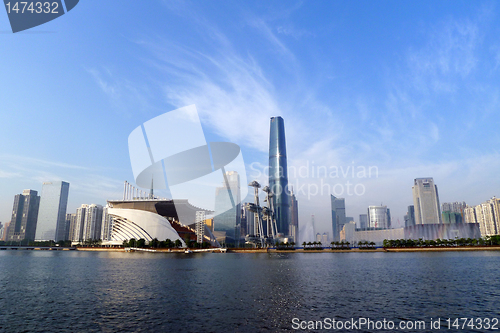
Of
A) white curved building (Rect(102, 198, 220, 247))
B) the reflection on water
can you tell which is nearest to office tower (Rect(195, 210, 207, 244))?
white curved building (Rect(102, 198, 220, 247))

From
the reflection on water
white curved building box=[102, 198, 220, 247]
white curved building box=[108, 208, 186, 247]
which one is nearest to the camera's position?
the reflection on water

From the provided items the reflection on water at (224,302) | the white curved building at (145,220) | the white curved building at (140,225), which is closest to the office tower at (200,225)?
the white curved building at (145,220)

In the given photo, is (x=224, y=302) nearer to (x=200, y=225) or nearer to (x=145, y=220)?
(x=145, y=220)

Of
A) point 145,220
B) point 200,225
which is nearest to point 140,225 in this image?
point 145,220

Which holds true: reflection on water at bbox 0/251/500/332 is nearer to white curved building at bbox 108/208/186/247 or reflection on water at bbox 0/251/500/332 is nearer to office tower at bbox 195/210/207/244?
white curved building at bbox 108/208/186/247

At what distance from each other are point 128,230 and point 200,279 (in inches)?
4802

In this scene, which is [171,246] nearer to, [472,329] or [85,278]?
[85,278]

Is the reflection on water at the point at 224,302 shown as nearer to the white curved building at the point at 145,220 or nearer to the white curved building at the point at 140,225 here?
the white curved building at the point at 140,225

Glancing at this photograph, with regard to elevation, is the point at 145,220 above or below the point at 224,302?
above

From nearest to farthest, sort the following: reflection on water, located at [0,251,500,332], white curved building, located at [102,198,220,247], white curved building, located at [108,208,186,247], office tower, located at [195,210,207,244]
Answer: reflection on water, located at [0,251,500,332] → white curved building, located at [108,208,186,247] → white curved building, located at [102,198,220,247] → office tower, located at [195,210,207,244]

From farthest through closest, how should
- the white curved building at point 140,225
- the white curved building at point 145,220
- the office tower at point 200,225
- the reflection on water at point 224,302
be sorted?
the office tower at point 200,225
the white curved building at point 145,220
the white curved building at point 140,225
the reflection on water at point 224,302

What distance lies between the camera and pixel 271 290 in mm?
33156

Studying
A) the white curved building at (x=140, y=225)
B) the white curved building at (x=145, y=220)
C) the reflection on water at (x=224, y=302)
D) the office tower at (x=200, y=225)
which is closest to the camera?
the reflection on water at (x=224, y=302)

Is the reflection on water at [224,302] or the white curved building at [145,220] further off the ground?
the white curved building at [145,220]
